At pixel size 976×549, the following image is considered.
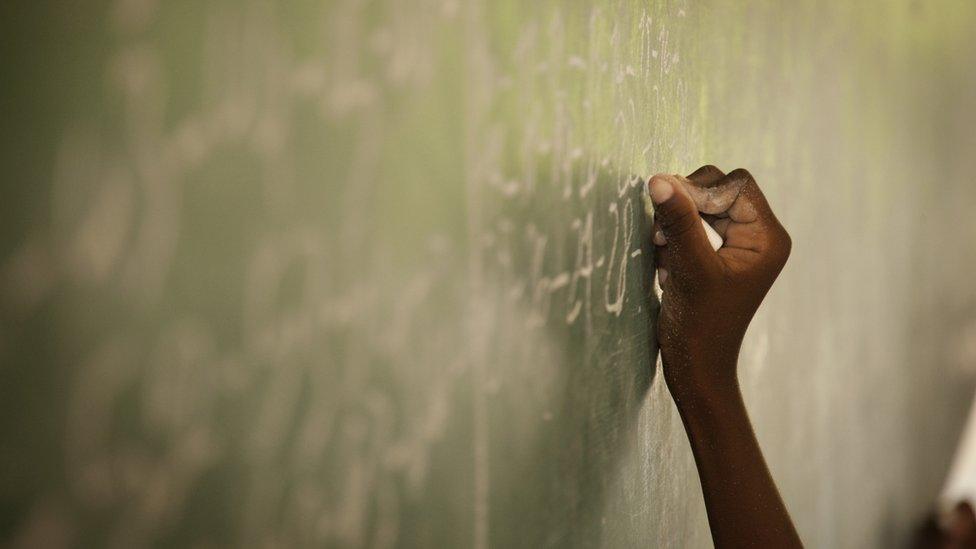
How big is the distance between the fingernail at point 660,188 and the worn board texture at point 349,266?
0.05 m

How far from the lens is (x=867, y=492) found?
1847 millimetres

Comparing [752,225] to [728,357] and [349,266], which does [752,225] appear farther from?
[349,266]

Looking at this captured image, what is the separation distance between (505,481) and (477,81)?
0.29 meters

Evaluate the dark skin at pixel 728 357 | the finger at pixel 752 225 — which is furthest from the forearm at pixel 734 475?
the finger at pixel 752 225

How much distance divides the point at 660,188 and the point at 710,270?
94 mm

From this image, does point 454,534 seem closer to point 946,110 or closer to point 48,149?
point 48,149

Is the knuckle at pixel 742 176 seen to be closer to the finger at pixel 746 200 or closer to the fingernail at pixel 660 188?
the finger at pixel 746 200

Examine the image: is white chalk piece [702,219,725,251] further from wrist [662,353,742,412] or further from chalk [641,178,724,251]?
wrist [662,353,742,412]

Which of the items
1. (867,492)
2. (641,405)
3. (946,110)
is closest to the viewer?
(641,405)

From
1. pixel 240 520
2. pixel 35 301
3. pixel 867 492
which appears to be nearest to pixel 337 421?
pixel 240 520

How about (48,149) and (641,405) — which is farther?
(641,405)

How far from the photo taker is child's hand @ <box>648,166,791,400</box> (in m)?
0.80

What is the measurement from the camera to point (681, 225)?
0.80 meters

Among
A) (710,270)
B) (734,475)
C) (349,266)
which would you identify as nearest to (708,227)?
(710,270)
